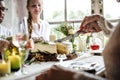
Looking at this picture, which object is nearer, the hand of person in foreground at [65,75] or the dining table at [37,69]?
the hand of person in foreground at [65,75]

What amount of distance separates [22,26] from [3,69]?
5.07 feet

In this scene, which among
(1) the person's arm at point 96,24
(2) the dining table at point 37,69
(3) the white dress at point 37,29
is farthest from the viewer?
(3) the white dress at point 37,29

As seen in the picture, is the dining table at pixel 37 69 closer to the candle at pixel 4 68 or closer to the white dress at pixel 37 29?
the candle at pixel 4 68

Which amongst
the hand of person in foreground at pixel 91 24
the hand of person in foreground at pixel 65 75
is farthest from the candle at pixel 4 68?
the hand of person in foreground at pixel 91 24

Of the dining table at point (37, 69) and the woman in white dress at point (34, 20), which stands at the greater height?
the woman in white dress at point (34, 20)

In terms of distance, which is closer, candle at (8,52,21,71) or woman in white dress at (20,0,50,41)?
candle at (8,52,21,71)

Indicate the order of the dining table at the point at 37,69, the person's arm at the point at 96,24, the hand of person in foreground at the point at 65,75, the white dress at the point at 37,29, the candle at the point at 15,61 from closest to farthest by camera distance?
1. the hand of person in foreground at the point at 65,75
2. the dining table at the point at 37,69
3. the candle at the point at 15,61
4. the person's arm at the point at 96,24
5. the white dress at the point at 37,29

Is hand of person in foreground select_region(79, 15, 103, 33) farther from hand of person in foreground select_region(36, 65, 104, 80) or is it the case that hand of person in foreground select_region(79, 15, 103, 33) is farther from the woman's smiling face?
the woman's smiling face

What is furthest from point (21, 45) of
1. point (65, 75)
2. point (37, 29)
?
point (37, 29)

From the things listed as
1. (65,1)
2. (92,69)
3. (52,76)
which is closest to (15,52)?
(92,69)

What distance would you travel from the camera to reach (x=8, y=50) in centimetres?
152

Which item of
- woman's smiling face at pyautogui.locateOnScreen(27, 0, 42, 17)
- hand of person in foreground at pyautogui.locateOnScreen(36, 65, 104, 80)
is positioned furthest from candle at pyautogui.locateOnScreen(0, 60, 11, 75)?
woman's smiling face at pyautogui.locateOnScreen(27, 0, 42, 17)

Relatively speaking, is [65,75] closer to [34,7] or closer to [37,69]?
[37,69]

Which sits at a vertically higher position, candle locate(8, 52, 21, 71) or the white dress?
the white dress
